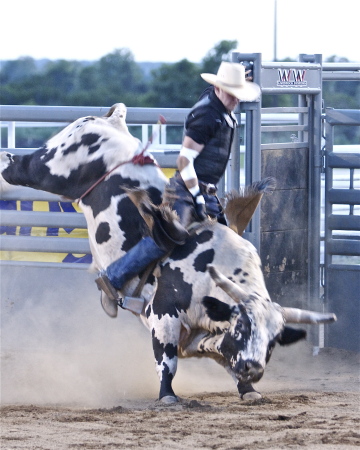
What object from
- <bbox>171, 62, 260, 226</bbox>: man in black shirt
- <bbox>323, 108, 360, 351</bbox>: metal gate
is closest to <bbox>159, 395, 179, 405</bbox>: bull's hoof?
<bbox>171, 62, 260, 226</bbox>: man in black shirt

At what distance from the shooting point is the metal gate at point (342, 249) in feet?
24.1

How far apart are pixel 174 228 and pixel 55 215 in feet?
6.17

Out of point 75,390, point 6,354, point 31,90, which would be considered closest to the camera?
point 75,390

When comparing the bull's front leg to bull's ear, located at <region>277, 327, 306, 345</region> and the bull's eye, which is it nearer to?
the bull's eye

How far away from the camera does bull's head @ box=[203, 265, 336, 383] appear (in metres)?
5.24

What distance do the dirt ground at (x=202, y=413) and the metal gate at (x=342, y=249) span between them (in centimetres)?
24

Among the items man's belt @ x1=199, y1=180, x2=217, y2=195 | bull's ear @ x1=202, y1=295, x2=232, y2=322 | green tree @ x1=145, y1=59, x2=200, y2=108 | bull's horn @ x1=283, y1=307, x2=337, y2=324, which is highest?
man's belt @ x1=199, y1=180, x2=217, y2=195

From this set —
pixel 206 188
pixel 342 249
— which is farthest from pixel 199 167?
pixel 342 249

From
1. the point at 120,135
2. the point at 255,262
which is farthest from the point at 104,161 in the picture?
the point at 255,262

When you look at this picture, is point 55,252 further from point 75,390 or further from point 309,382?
point 309,382

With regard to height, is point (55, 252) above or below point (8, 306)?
above

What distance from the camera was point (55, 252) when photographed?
24.4ft

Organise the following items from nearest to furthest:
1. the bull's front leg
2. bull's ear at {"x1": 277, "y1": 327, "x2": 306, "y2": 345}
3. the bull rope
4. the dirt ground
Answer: the dirt ground → bull's ear at {"x1": 277, "y1": 327, "x2": 306, "y2": 345} → the bull's front leg → the bull rope

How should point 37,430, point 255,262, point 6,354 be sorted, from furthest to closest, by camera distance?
point 6,354
point 255,262
point 37,430
